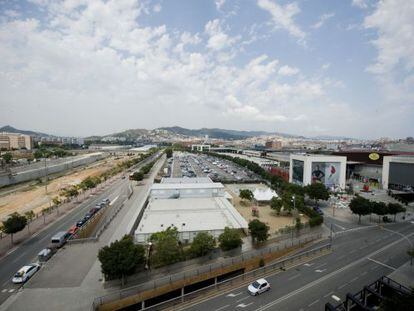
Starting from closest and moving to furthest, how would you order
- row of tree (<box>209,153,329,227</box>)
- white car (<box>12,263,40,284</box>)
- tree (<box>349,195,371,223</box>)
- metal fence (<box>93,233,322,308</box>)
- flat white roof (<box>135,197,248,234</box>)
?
metal fence (<box>93,233,322,308</box>)
white car (<box>12,263,40,284</box>)
flat white roof (<box>135,197,248,234</box>)
tree (<box>349,195,371,223</box>)
row of tree (<box>209,153,329,227</box>)

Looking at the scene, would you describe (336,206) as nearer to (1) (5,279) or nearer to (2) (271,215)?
(2) (271,215)

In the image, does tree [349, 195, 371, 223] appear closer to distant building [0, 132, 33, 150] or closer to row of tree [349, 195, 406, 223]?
row of tree [349, 195, 406, 223]

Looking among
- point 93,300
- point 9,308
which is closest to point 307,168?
point 93,300

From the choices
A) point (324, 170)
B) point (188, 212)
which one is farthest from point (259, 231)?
point (324, 170)

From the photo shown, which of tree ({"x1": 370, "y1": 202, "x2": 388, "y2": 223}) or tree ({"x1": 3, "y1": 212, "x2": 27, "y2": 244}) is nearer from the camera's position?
tree ({"x1": 3, "y1": 212, "x2": 27, "y2": 244})

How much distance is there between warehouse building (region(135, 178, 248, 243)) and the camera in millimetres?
24031

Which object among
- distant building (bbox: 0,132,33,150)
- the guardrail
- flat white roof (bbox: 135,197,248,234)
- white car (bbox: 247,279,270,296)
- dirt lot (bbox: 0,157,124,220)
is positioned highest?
distant building (bbox: 0,132,33,150)

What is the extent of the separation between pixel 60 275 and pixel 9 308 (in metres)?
3.31

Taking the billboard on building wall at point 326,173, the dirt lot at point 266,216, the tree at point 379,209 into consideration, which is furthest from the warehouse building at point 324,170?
the tree at point 379,209

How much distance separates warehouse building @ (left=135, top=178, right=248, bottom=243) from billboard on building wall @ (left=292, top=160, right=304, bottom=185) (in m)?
20.9

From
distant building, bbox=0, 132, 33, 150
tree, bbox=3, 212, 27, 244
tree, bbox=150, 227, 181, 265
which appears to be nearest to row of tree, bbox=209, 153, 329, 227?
tree, bbox=150, 227, 181, 265

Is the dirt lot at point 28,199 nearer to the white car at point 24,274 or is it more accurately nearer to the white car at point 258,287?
the white car at point 24,274

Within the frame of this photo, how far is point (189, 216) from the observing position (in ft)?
91.2

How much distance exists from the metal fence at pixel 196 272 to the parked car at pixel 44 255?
8.27 metres
